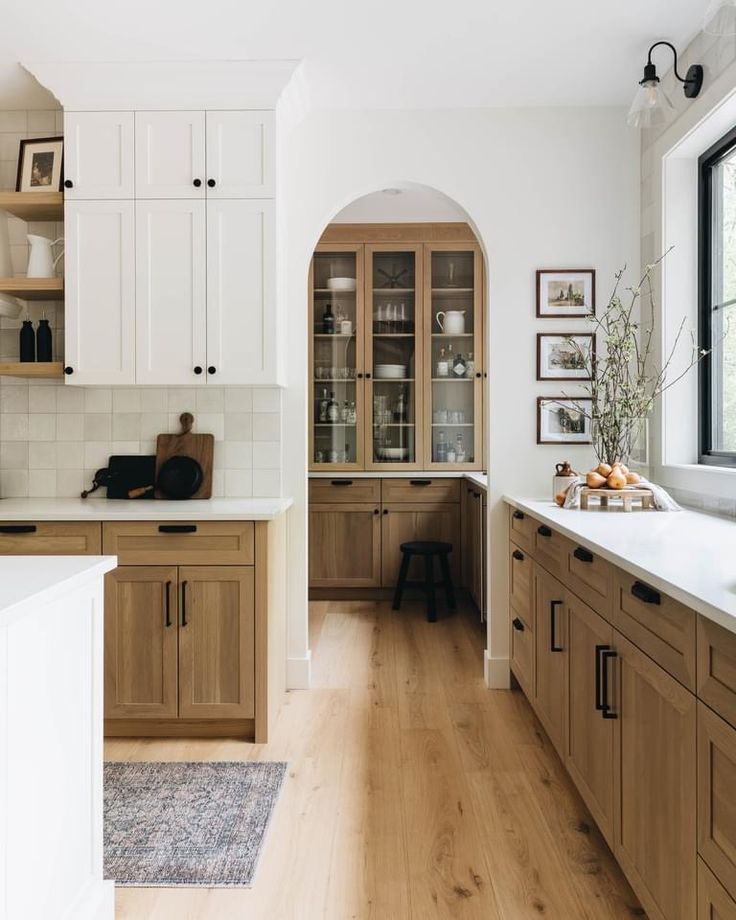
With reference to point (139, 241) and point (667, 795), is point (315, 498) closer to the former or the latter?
point (139, 241)

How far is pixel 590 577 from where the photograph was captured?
2.06 meters

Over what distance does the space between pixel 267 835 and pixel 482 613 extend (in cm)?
249

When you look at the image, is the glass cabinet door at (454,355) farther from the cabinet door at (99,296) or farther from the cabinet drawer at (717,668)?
the cabinet drawer at (717,668)

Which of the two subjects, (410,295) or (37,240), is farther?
(410,295)

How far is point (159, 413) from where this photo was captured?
3430mm

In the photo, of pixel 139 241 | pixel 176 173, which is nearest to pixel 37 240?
pixel 139 241

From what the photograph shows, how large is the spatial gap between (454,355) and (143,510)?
3082 millimetres

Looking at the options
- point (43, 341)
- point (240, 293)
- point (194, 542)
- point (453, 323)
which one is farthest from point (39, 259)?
point (453, 323)

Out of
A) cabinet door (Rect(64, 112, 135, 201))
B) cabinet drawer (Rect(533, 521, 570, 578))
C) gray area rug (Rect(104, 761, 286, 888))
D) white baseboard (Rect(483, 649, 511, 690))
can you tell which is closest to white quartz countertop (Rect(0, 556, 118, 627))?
gray area rug (Rect(104, 761, 286, 888))

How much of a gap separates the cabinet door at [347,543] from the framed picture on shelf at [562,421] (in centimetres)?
201

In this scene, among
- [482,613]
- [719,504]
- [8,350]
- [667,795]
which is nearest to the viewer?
[667,795]

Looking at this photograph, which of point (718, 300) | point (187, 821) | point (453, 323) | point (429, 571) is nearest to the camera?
point (187, 821)

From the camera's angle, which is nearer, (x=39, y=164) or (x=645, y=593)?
(x=645, y=593)

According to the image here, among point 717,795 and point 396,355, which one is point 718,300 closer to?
point 717,795
